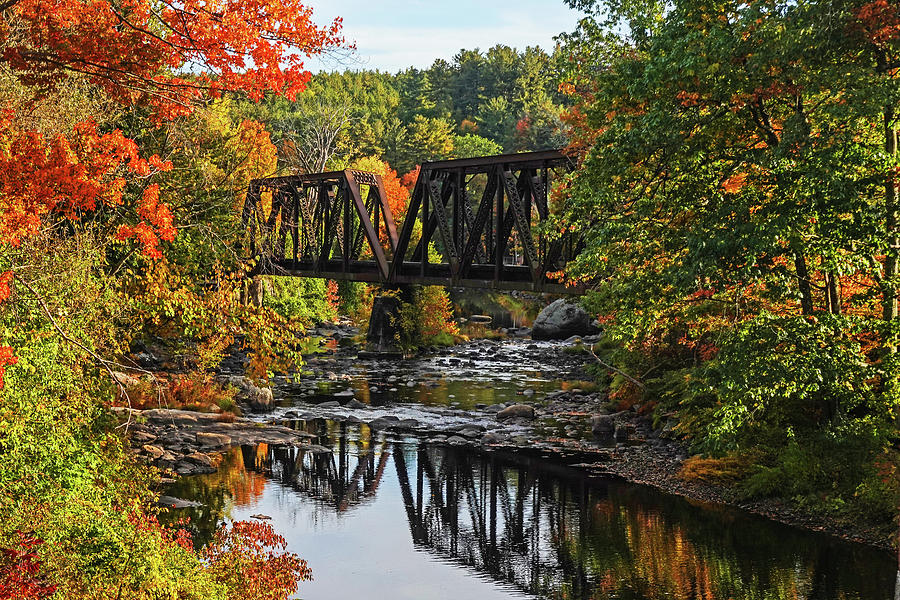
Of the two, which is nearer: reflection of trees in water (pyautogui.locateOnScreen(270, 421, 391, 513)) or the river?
the river

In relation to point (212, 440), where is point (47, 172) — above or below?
above

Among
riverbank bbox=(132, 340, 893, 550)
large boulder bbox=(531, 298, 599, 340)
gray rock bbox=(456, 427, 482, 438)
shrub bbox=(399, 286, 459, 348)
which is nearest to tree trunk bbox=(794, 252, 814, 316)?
riverbank bbox=(132, 340, 893, 550)

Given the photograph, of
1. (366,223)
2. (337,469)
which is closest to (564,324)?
(366,223)

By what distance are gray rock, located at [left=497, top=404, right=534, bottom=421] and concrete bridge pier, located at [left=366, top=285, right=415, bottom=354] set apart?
15.6 metres

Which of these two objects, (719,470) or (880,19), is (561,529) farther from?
(880,19)

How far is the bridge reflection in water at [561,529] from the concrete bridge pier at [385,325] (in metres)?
18.5

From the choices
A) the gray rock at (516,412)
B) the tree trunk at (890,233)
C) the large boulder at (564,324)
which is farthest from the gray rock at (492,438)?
Answer: the large boulder at (564,324)

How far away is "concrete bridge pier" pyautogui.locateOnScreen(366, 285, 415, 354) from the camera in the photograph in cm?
4034

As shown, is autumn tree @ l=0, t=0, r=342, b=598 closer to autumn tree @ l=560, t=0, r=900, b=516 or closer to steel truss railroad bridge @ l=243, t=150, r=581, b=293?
autumn tree @ l=560, t=0, r=900, b=516

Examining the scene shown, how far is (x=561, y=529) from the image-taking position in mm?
15820

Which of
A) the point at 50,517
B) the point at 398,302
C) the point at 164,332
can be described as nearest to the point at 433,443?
the point at 164,332

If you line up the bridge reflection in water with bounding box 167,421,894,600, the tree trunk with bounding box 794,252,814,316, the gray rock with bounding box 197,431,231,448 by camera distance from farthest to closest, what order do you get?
the gray rock with bounding box 197,431,231,448 < the tree trunk with bounding box 794,252,814,316 < the bridge reflection in water with bounding box 167,421,894,600

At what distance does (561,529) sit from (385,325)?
2545cm

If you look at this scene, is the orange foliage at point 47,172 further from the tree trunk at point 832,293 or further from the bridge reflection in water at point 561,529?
the tree trunk at point 832,293
